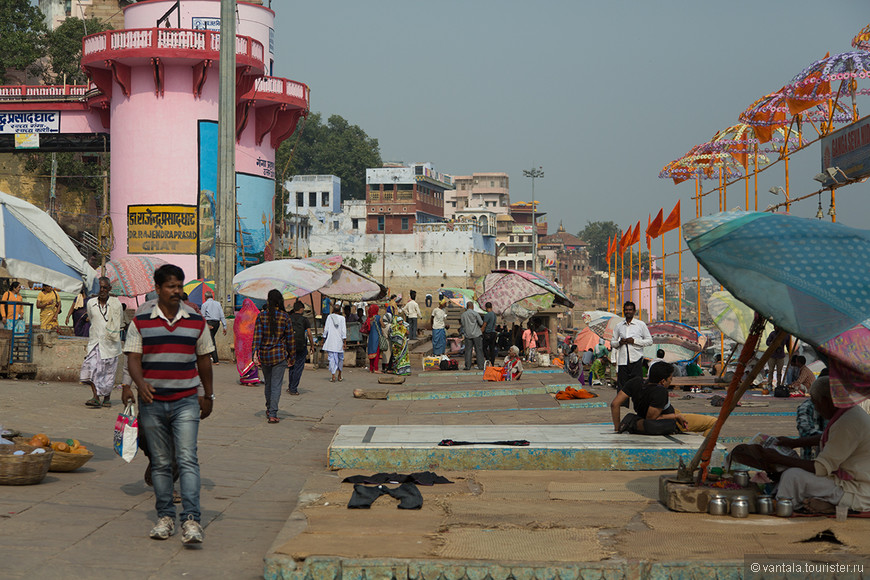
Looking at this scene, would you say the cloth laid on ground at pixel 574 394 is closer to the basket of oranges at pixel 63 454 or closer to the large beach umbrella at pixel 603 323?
the basket of oranges at pixel 63 454

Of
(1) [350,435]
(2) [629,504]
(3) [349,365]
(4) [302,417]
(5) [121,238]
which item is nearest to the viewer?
(2) [629,504]

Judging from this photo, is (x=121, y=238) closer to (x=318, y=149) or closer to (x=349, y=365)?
(x=349, y=365)

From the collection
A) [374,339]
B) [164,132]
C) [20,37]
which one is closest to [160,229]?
[164,132]

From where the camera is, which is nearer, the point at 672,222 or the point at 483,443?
the point at 483,443

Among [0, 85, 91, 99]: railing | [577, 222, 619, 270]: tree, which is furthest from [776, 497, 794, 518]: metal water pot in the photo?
[577, 222, 619, 270]: tree

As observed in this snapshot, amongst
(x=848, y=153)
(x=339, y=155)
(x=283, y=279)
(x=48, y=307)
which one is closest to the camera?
(x=848, y=153)

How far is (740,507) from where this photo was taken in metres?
5.16

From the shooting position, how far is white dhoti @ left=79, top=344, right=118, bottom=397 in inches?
409

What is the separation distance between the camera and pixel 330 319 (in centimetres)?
1614

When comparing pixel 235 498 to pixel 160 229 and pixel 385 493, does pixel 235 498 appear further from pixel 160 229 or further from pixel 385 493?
pixel 160 229

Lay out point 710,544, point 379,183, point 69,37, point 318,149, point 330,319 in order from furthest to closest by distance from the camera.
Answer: point 318,149 → point 379,183 → point 69,37 → point 330,319 → point 710,544

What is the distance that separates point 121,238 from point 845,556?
27.1 metres

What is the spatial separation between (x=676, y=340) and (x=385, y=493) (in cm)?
1370

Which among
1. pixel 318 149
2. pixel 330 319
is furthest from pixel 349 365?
pixel 318 149
